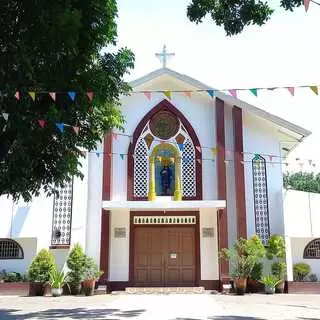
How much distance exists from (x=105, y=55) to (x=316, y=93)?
4.58m

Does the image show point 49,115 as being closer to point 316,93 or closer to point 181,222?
point 316,93

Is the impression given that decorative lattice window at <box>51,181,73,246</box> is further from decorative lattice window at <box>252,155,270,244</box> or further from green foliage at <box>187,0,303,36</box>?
green foliage at <box>187,0,303,36</box>

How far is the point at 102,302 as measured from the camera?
14883mm

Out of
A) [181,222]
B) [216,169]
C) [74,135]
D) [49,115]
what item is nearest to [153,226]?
[181,222]

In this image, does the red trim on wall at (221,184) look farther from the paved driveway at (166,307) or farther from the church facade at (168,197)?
the paved driveway at (166,307)

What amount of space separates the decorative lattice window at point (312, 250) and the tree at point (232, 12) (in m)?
13.0

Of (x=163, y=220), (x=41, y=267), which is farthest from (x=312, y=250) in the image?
(x=41, y=267)

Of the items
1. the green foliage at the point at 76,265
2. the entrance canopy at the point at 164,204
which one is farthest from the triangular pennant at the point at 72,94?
the green foliage at the point at 76,265

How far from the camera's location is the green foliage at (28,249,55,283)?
1748 centimetres

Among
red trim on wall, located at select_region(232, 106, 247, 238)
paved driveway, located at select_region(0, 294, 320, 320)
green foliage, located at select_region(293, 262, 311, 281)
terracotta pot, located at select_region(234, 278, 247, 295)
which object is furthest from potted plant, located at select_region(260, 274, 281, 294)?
green foliage, located at select_region(293, 262, 311, 281)

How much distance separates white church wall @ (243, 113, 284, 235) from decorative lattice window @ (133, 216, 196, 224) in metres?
2.17

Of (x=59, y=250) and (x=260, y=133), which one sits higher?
(x=260, y=133)

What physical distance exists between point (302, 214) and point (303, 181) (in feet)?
114

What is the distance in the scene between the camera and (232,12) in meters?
9.56
